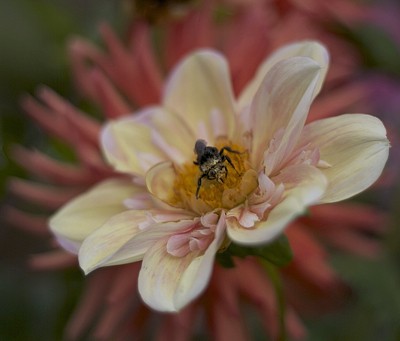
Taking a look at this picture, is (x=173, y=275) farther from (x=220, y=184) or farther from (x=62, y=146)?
(x=62, y=146)

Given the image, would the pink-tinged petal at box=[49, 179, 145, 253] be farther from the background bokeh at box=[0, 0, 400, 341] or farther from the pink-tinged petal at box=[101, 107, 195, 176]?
the background bokeh at box=[0, 0, 400, 341]

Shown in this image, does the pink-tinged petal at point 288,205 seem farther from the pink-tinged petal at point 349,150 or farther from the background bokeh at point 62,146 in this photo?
the background bokeh at point 62,146

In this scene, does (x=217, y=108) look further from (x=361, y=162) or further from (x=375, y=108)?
(x=375, y=108)

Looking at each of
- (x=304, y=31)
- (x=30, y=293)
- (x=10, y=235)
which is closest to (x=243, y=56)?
(x=304, y=31)

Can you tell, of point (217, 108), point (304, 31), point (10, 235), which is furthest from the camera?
point (10, 235)

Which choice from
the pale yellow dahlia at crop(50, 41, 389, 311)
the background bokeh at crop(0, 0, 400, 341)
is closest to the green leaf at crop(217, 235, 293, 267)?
the pale yellow dahlia at crop(50, 41, 389, 311)
